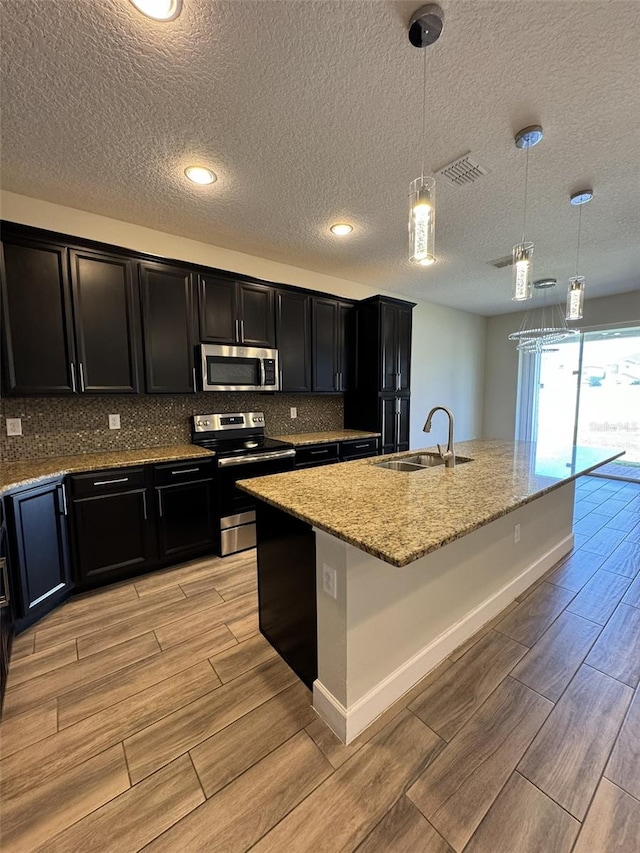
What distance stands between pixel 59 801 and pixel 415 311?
18.6 feet

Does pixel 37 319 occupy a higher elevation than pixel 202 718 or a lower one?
higher

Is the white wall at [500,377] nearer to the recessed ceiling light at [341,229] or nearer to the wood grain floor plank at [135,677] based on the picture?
the recessed ceiling light at [341,229]

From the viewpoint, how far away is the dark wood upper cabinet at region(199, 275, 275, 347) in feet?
9.92

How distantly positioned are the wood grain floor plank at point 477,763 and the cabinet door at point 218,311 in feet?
10.0

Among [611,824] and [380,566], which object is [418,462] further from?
[611,824]

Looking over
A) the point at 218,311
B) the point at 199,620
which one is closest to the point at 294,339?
the point at 218,311

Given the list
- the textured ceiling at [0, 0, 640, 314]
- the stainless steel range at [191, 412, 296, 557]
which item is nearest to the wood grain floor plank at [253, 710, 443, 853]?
the stainless steel range at [191, 412, 296, 557]

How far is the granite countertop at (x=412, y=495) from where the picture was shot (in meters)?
1.09

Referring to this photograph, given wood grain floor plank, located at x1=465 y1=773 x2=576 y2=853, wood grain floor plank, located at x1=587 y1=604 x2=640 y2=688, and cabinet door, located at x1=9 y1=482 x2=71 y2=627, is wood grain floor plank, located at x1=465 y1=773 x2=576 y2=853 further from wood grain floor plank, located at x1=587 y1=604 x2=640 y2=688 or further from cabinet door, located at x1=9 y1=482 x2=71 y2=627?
cabinet door, located at x1=9 y1=482 x2=71 y2=627

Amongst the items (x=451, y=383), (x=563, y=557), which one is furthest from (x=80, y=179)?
(x=451, y=383)

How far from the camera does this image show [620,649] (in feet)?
6.14

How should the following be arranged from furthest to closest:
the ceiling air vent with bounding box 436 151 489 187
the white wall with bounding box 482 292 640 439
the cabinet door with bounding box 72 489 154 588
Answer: the white wall with bounding box 482 292 640 439
the cabinet door with bounding box 72 489 154 588
the ceiling air vent with bounding box 436 151 489 187

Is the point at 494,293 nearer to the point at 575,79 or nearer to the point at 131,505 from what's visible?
the point at 575,79

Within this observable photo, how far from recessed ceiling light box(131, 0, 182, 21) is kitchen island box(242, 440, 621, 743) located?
1.86m
